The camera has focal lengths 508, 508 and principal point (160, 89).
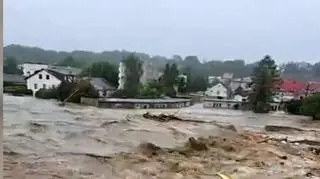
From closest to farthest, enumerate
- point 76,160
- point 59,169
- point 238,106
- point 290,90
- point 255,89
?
point 59,169
point 76,160
point 255,89
point 238,106
point 290,90

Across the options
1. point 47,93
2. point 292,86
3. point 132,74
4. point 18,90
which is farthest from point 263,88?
point 18,90

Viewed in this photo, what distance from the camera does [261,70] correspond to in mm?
37406

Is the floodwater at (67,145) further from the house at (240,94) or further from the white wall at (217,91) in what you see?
the white wall at (217,91)

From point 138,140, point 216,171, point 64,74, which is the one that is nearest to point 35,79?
point 64,74

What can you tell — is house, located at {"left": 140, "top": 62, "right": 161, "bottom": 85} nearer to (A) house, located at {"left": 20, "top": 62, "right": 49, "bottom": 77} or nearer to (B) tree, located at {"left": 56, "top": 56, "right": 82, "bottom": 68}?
(B) tree, located at {"left": 56, "top": 56, "right": 82, "bottom": 68}

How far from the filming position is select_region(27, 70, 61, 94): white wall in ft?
129

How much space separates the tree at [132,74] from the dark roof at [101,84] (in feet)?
4.49

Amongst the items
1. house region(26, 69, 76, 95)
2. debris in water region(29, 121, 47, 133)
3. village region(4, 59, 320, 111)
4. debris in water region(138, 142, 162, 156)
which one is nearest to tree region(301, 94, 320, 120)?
A: village region(4, 59, 320, 111)

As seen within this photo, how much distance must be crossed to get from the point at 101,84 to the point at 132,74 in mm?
3361

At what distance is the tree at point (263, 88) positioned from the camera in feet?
119

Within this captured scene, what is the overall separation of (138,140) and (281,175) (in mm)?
6006

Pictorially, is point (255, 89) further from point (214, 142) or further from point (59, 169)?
point (59, 169)

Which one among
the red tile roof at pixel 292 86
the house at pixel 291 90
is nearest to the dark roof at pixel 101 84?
the house at pixel 291 90

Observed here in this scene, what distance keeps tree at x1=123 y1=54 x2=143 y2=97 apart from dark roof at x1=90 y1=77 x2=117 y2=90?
1368 mm
